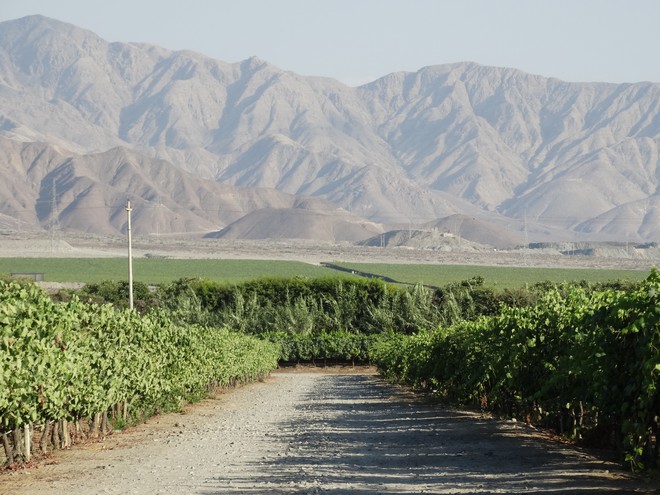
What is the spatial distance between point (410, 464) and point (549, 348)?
4.49 meters

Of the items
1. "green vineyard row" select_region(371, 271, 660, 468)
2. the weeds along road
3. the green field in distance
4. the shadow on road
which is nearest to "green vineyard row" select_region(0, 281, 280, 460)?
the weeds along road

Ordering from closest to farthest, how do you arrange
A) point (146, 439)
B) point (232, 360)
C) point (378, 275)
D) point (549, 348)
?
1. point (549, 348)
2. point (146, 439)
3. point (232, 360)
4. point (378, 275)

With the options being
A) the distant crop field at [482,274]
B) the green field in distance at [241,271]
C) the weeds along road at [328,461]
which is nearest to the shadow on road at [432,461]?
the weeds along road at [328,461]

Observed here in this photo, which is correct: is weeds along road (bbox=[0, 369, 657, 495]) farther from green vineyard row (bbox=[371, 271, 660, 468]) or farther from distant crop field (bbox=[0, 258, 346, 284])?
distant crop field (bbox=[0, 258, 346, 284])

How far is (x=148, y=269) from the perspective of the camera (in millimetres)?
173250

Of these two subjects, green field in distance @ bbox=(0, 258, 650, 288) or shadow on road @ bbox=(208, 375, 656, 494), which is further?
green field in distance @ bbox=(0, 258, 650, 288)

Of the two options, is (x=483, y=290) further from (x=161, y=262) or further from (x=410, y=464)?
(x=161, y=262)

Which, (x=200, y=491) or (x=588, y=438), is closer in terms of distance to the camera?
(x=200, y=491)

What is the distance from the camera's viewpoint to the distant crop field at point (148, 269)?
508 feet

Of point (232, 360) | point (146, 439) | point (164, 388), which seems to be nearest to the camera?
point (146, 439)

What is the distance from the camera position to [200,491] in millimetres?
15898

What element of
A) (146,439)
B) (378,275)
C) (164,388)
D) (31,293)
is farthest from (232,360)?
(378,275)

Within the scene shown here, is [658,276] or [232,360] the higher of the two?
[658,276]

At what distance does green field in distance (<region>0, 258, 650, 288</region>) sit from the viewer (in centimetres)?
15588
